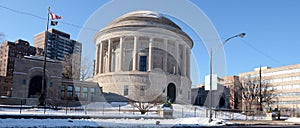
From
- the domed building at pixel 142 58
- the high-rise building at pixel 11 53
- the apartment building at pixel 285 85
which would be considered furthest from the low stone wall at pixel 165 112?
the high-rise building at pixel 11 53

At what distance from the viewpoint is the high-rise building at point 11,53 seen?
116 m

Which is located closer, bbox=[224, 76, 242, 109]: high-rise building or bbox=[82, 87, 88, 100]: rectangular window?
bbox=[82, 87, 88, 100]: rectangular window

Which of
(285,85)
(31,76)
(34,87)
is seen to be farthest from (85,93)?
(285,85)

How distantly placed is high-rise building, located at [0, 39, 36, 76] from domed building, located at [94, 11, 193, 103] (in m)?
66.5

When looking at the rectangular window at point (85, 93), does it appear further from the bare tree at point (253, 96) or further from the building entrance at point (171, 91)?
the bare tree at point (253, 96)

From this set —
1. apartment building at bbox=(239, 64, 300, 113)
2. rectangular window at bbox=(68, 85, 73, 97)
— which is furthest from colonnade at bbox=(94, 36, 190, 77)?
apartment building at bbox=(239, 64, 300, 113)

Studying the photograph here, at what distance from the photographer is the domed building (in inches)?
2265

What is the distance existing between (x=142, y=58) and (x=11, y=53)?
82.7 m

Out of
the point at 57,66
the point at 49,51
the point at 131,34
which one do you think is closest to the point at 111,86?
the point at 131,34

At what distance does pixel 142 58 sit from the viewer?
60.3m

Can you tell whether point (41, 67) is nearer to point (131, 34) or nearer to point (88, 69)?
point (131, 34)

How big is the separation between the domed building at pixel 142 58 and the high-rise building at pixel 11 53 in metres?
66.5

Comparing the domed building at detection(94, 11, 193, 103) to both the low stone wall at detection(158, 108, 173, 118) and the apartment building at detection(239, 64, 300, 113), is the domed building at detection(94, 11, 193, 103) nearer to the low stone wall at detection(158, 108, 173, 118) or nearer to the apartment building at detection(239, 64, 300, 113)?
the low stone wall at detection(158, 108, 173, 118)

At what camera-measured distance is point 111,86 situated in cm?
5775
